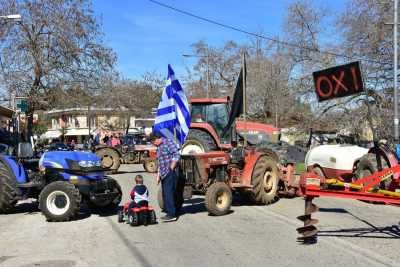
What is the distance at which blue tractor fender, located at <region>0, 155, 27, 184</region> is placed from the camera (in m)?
10.5

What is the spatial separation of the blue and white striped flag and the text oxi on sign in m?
3.89

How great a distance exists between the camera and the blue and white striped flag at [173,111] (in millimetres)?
11664

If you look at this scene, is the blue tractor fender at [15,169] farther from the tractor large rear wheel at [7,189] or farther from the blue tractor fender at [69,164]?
the blue tractor fender at [69,164]

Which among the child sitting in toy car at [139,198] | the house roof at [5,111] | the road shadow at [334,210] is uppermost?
the house roof at [5,111]

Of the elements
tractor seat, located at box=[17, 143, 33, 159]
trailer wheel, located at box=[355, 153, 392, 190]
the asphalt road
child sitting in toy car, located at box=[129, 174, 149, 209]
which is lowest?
the asphalt road

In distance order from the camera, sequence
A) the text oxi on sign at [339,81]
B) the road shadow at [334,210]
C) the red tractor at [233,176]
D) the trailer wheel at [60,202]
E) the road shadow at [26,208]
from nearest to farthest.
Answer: the text oxi on sign at [339,81] < the trailer wheel at [60,202] < the red tractor at [233,176] < the road shadow at [334,210] < the road shadow at [26,208]

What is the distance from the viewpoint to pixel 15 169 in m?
10.6

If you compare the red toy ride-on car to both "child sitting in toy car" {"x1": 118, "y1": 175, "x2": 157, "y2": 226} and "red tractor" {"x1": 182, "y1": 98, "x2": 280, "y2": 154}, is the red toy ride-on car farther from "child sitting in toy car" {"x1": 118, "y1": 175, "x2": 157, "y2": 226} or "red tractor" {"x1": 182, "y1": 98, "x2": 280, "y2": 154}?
"red tractor" {"x1": 182, "y1": 98, "x2": 280, "y2": 154}

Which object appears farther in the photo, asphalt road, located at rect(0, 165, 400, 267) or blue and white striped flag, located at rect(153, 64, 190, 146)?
blue and white striped flag, located at rect(153, 64, 190, 146)

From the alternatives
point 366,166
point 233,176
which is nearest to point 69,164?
point 233,176

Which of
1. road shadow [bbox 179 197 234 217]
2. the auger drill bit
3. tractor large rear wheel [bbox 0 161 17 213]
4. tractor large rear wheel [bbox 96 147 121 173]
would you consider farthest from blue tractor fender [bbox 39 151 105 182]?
tractor large rear wheel [bbox 96 147 121 173]

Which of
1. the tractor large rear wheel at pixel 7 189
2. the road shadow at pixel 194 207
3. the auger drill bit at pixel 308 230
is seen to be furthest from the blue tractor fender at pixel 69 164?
the auger drill bit at pixel 308 230

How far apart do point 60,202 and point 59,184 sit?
0.34 metres

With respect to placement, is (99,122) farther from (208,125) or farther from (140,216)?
(140,216)
